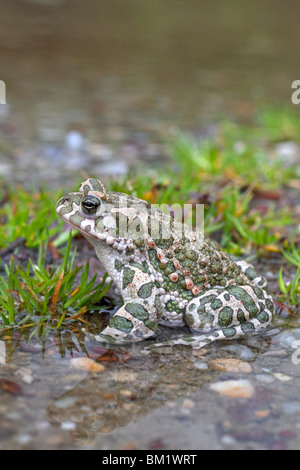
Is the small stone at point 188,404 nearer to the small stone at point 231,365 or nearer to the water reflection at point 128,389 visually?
the water reflection at point 128,389

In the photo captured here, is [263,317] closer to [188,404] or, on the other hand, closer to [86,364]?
[188,404]

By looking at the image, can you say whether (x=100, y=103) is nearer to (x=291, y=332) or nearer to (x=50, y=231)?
(x=50, y=231)

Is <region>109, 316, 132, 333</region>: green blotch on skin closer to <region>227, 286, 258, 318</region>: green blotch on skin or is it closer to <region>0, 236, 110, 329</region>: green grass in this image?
<region>0, 236, 110, 329</region>: green grass

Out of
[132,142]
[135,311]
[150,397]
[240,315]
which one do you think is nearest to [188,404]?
[150,397]

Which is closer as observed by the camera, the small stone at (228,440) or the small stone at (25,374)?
the small stone at (228,440)

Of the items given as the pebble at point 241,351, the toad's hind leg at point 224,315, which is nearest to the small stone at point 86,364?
the toad's hind leg at point 224,315
